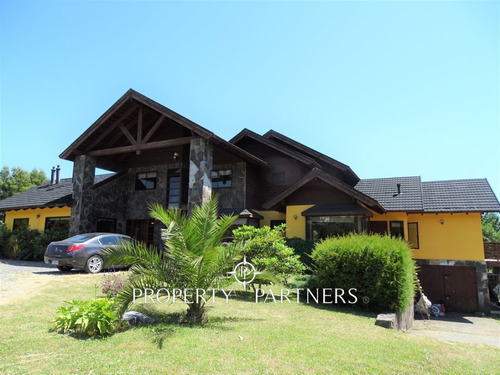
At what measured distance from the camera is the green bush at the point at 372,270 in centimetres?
835

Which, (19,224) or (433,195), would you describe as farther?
(19,224)

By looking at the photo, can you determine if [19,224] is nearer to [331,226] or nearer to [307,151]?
[307,151]

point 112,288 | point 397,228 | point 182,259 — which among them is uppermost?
point 397,228

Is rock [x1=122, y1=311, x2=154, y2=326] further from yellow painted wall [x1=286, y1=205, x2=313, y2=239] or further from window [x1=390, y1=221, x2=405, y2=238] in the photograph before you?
window [x1=390, y1=221, x2=405, y2=238]

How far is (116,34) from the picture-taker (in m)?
11.3

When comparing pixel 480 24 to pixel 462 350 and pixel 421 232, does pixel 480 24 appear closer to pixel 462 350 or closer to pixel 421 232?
pixel 462 350

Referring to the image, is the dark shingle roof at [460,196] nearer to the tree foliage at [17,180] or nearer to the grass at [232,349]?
the grass at [232,349]

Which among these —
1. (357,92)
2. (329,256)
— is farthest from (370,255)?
(357,92)

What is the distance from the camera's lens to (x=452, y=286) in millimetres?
17484

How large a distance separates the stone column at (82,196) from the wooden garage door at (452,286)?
17986 mm

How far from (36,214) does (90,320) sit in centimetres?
2059

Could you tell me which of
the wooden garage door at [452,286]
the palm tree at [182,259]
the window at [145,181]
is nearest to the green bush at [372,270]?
the palm tree at [182,259]

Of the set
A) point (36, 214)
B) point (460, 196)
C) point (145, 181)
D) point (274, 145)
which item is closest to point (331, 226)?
point (274, 145)

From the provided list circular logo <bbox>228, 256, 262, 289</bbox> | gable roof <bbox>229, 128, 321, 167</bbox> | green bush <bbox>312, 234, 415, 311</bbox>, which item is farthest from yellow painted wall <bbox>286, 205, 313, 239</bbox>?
circular logo <bbox>228, 256, 262, 289</bbox>
